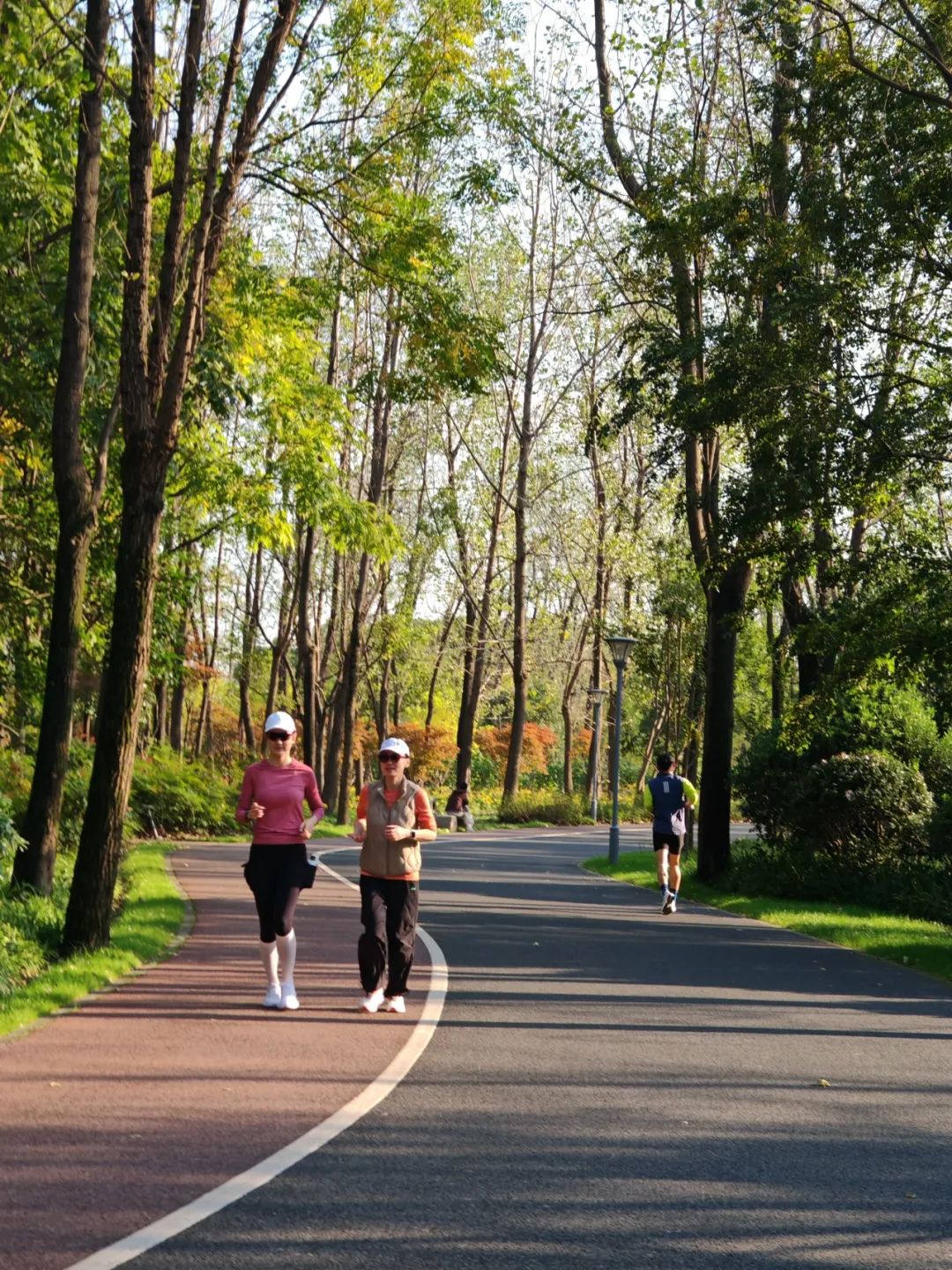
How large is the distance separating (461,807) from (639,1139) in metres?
47.4

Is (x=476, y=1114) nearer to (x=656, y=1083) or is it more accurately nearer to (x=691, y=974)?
(x=656, y=1083)

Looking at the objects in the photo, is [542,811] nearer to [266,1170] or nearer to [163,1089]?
[163,1089]

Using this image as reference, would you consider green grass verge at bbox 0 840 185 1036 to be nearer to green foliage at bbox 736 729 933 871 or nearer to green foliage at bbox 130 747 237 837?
green foliage at bbox 736 729 933 871

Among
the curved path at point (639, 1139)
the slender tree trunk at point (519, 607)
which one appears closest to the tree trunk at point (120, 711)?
the curved path at point (639, 1139)

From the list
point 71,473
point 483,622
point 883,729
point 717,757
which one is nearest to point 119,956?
point 71,473

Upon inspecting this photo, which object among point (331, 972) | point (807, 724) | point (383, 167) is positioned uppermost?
point (383, 167)

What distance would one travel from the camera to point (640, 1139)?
748 cm

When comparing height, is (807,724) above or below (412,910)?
above

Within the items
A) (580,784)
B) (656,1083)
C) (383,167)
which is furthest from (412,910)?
(580,784)

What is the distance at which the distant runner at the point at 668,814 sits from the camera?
21094 mm

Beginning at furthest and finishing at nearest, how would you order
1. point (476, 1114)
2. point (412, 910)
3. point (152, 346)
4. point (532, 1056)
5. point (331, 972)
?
1. point (152, 346)
2. point (331, 972)
3. point (412, 910)
4. point (532, 1056)
5. point (476, 1114)

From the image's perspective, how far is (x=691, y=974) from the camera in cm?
1434

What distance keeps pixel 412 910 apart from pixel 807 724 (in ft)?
32.5

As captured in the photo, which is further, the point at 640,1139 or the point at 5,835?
the point at 5,835
